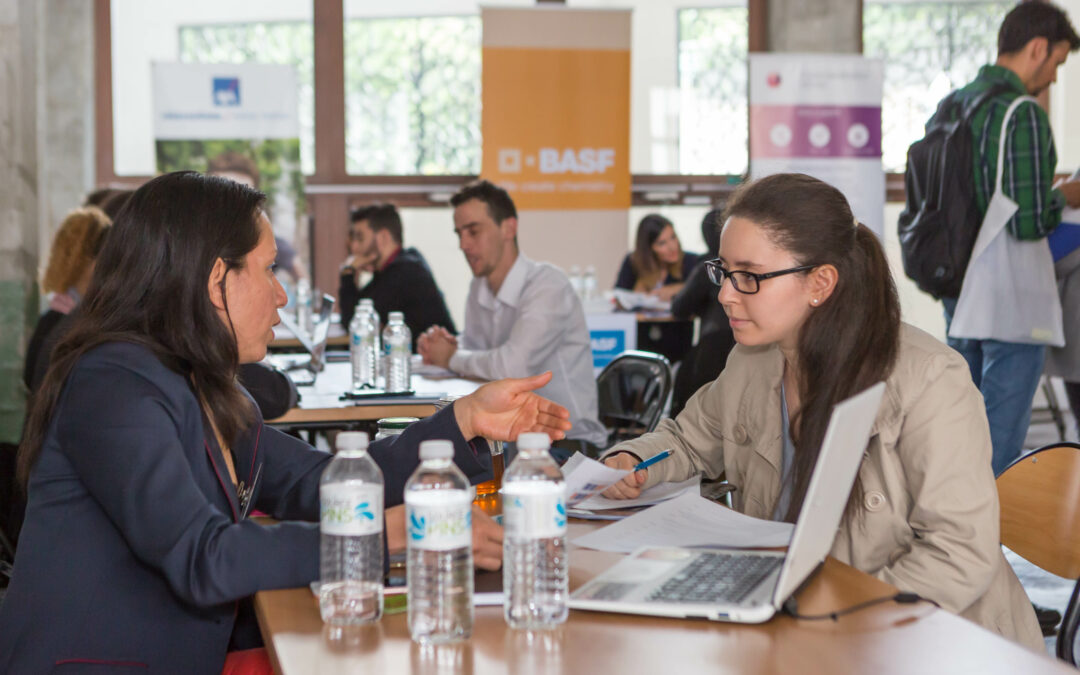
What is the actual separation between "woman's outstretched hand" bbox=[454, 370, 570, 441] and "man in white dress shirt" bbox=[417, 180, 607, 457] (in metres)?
1.62

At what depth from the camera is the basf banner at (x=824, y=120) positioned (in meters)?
7.00

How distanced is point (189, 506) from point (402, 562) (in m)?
0.33

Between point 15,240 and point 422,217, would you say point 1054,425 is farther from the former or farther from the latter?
point 15,240

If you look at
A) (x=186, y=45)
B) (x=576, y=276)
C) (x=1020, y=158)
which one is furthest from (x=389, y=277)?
(x=186, y=45)

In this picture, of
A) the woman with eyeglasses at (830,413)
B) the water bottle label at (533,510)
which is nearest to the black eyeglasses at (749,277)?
the woman with eyeglasses at (830,413)

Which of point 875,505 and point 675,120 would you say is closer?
point 875,505

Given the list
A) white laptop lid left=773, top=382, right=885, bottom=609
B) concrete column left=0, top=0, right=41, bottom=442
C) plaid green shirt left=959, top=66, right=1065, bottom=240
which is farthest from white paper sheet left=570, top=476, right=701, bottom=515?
concrete column left=0, top=0, right=41, bottom=442

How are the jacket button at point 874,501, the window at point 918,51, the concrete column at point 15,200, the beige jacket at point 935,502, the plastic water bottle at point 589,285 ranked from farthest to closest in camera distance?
1. the window at point 918,51
2. the plastic water bottle at point 589,285
3. the concrete column at point 15,200
4. the jacket button at point 874,501
5. the beige jacket at point 935,502

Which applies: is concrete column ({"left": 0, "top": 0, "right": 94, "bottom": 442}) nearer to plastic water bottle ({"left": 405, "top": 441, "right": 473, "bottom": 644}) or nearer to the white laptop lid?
plastic water bottle ({"left": 405, "top": 441, "right": 473, "bottom": 644})

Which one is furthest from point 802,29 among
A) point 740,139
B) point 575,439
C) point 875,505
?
point 875,505

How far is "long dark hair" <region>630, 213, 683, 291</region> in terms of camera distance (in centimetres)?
738

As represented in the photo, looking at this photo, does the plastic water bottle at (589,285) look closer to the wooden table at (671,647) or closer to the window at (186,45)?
the window at (186,45)

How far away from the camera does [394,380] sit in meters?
3.33

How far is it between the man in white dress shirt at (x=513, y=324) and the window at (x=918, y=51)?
469 centimetres
